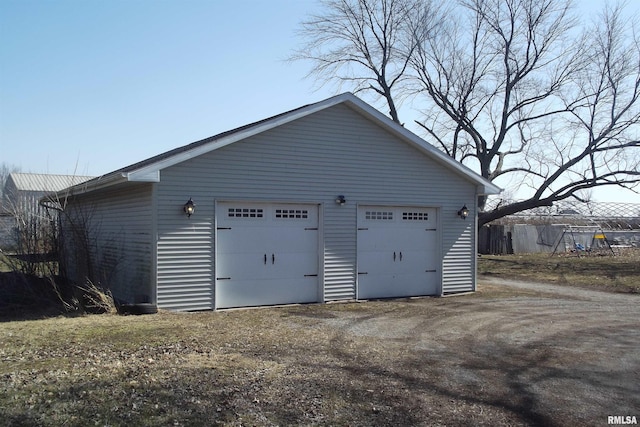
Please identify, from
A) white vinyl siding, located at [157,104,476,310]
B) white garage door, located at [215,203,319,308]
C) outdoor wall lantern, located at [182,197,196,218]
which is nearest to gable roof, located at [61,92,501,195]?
white vinyl siding, located at [157,104,476,310]

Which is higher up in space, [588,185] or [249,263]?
[588,185]

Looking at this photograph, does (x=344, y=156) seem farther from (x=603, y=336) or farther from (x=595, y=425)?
(x=595, y=425)

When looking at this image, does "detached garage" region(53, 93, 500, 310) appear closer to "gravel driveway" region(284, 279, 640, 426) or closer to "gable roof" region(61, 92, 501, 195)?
"gable roof" region(61, 92, 501, 195)

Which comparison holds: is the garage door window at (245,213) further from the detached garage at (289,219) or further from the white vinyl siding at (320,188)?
the white vinyl siding at (320,188)

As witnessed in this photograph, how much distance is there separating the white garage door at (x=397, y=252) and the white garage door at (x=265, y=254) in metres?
1.28

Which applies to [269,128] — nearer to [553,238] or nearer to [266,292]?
[266,292]

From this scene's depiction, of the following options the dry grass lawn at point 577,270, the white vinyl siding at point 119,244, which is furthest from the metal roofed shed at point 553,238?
the white vinyl siding at point 119,244

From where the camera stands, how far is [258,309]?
1111cm

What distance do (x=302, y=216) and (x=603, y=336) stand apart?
603 cm

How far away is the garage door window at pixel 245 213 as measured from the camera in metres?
11.1

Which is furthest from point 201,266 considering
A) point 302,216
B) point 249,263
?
point 302,216

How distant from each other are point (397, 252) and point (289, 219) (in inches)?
115

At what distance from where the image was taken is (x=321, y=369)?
6539mm

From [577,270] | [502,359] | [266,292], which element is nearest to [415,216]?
[266,292]
